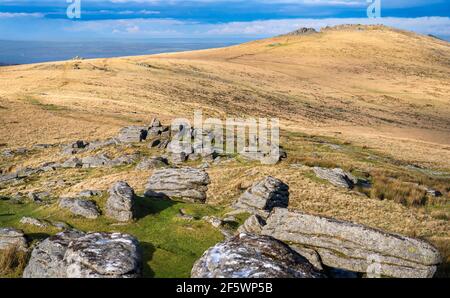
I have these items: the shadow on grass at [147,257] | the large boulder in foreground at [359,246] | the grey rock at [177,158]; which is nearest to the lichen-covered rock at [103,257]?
the shadow on grass at [147,257]

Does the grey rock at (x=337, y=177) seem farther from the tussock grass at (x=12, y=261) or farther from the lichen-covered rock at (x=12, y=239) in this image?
the tussock grass at (x=12, y=261)

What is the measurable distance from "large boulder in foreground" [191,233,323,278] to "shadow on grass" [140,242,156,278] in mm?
2316

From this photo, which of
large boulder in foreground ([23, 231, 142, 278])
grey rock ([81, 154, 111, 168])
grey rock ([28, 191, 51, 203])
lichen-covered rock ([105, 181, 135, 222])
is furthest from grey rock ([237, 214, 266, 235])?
grey rock ([81, 154, 111, 168])

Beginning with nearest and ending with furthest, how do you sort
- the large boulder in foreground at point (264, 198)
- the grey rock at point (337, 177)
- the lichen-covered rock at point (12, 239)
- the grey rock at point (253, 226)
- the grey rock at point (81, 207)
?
the lichen-covered rock at point (12, 239), the grey rock at point (253, 226), the grey rock at point (81, 207), the large boulder in foreground at point (264, 198), the grey rock at point (337, 177)

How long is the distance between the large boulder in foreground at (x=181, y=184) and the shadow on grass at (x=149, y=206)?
352 centimetres

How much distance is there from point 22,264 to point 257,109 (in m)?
80.5

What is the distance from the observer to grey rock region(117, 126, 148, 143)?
4806 cm

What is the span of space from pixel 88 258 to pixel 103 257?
0.47m

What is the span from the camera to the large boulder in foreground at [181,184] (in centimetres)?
3038

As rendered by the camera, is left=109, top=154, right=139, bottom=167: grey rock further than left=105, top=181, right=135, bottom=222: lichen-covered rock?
Yes

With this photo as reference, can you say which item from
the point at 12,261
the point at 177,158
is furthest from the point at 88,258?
the point at 177,158

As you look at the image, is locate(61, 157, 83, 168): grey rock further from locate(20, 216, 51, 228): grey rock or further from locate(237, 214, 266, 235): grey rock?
locate(237, 214, 266, 235): grey rock
